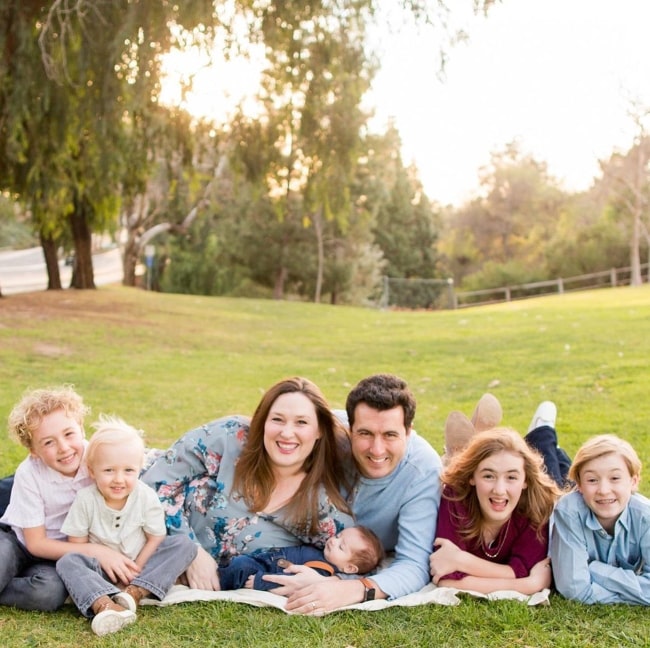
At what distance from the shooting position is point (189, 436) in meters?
3.95

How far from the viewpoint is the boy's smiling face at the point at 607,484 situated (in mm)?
3428

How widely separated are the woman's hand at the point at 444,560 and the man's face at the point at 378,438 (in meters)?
0.41

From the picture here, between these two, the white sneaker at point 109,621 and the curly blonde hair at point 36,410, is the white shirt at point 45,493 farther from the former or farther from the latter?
the white sneaker at point 109,621

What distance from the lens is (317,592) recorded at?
339 centimetres

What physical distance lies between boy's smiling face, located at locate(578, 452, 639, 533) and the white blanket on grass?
43 cm

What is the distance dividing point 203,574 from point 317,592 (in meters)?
0.58

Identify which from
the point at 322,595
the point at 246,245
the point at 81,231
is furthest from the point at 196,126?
the point at 246,245

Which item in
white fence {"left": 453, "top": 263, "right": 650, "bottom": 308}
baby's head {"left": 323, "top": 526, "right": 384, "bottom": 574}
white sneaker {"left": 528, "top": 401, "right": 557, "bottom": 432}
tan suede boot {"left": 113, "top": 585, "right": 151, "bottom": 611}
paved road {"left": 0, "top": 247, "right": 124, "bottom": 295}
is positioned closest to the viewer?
tan suede boot {"left": 113, "top": 585, "right": 151, "bottom": 611}

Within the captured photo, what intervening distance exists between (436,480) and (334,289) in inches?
1045

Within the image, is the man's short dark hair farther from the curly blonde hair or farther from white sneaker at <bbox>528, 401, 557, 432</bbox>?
white sneaker at <bbox>528, 401, 557, 432</bbox>

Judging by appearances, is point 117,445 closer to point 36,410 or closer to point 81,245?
point 36,410

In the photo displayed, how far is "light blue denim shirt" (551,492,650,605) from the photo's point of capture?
3467mm

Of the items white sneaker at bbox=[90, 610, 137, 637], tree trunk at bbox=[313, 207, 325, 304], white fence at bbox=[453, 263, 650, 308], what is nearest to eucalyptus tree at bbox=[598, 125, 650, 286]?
white fence at bbox=[453, 263, 650, 308]

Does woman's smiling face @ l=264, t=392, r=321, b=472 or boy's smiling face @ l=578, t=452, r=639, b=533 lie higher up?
woman's smiling face @ l=264, t=392, r=321, b=472
